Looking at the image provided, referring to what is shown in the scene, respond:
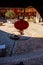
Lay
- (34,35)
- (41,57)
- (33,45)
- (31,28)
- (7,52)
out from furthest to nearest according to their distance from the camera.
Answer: (31,28), (34,35), (33,45), (7,52), (41,57)

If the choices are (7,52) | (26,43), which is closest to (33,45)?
(26,43)

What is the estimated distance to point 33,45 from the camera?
10.7m

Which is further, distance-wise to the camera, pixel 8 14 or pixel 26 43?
pixel 8 14

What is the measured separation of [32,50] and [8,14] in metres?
8.14

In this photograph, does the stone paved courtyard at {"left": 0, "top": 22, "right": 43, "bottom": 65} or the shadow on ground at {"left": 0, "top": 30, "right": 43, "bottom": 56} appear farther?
the shadow on ground at {"left": 0, "top": 30, "right": 43, "bottom": 56}

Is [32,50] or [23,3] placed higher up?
[23,3]

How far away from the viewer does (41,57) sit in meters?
8.70

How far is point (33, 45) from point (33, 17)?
7366mm

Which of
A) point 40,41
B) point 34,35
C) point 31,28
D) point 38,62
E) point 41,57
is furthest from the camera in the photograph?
point 31,28

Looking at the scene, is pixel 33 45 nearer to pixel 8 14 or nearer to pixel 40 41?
pixel 40 41

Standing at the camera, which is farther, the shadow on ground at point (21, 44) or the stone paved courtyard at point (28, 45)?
the shadow on ground at point (21, 44)

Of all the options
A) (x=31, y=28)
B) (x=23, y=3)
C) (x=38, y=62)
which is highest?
(x=23, y=3)

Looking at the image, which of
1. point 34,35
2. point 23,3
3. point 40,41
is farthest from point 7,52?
point 23,3

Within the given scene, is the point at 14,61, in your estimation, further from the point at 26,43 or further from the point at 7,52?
the point at 26,43
